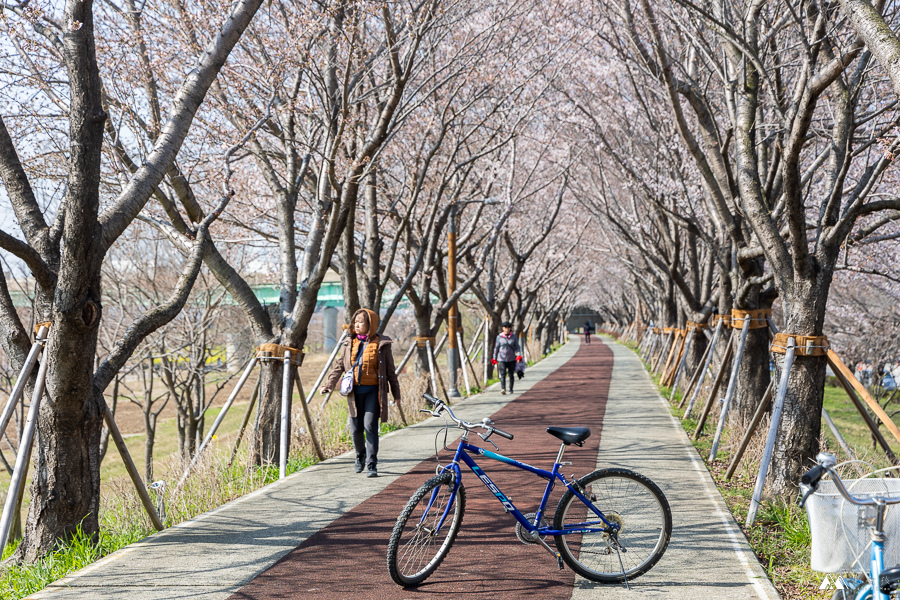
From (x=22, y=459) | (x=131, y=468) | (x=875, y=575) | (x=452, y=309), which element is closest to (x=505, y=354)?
(x=452, y=309)

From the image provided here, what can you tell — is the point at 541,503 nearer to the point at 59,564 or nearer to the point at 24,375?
the point at 59,564

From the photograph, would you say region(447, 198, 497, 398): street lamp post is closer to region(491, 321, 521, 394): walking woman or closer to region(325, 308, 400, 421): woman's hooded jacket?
region(491, 321, 521, 394): walking woman

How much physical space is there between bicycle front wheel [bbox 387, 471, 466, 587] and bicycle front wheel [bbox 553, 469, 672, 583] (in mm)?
702

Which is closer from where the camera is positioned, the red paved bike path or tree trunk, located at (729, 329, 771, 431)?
the red paved bike path

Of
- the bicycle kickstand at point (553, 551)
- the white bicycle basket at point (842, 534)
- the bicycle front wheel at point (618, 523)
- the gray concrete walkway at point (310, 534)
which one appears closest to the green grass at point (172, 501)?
the gray concrete walkway at point (310, 534)

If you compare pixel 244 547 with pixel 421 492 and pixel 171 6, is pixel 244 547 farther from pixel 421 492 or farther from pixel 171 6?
pixel 171 6

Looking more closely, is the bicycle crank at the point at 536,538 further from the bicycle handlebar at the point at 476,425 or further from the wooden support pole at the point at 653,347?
the wooden support pole at the point at 653,347

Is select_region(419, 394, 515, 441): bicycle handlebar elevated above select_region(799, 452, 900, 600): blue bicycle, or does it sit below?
above

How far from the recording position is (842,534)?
3.47m

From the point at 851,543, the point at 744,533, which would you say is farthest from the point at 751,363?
the point at 851,543

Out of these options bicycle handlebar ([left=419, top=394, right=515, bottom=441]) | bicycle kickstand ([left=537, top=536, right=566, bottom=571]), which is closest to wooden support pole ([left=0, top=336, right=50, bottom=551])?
bicycle handlebar ([left=419, top=394, right=515, bottom=441])

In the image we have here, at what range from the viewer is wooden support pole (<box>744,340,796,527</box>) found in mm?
6242

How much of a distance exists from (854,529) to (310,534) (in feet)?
13.2

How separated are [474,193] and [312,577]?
15238 millimetres
